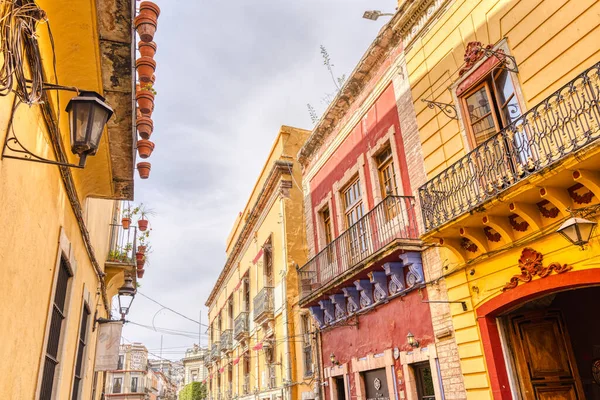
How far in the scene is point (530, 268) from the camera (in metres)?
5.42

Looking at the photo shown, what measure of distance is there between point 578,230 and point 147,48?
5.02 meters

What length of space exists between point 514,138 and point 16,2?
Answer: 197 inches

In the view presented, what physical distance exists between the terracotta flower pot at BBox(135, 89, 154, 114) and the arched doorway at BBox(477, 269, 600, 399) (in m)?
5.00

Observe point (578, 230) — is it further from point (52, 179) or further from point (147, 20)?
point (52, 179)

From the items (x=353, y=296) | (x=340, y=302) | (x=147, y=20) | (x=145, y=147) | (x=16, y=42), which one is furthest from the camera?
(x=340, y=302)

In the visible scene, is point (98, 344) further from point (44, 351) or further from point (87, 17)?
point (87, 17)

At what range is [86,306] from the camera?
7.37 metres

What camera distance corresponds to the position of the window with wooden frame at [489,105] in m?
6.15

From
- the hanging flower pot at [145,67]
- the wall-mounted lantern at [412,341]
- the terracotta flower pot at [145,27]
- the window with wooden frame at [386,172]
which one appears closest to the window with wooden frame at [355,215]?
the window with wooden frame at [386,172]

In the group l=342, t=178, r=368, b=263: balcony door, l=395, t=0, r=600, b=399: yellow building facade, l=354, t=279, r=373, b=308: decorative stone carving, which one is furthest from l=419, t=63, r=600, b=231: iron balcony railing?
l=354, t=279, r=373, b=308: decorative stone carving

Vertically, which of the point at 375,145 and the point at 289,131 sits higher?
the point at 289,131

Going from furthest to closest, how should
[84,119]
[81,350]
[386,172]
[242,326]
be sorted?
[242,326], [386,172], [81,350], [84,119]

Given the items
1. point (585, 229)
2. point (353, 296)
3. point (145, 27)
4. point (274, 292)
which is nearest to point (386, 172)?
point (353, 296)

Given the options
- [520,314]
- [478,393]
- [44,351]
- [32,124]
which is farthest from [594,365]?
[32,124]
